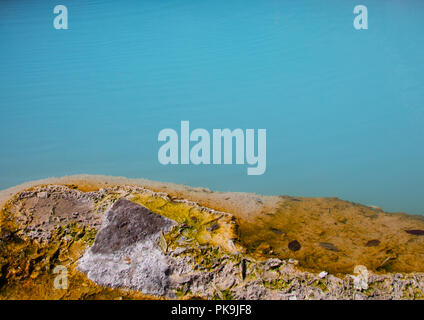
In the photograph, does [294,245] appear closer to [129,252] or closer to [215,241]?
[215,241]

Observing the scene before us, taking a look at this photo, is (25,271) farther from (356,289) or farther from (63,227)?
(356,289)

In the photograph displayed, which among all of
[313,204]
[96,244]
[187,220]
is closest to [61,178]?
[96,244]

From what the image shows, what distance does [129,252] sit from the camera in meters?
2.21

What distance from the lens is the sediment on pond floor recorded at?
206 cm

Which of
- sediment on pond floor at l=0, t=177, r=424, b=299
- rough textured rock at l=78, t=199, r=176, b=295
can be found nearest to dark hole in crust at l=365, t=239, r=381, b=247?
sediment on pond floor at l=0, t=177, r=424, b=299

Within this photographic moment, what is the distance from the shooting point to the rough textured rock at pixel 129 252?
2086mm

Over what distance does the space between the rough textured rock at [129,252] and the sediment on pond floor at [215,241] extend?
3 centimetres

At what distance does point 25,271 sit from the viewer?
2205 mm

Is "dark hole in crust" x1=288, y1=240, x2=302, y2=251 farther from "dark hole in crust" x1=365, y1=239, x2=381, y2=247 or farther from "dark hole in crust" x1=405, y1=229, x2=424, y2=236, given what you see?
"dark hole in crust" x1=405, y1=229, x2=424, y2=236

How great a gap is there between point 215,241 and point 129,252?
62 centimetres

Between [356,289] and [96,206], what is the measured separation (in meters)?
2.03

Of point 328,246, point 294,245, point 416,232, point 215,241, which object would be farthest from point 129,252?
point 416,232

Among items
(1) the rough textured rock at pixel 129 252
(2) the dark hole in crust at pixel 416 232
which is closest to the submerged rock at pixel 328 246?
(2) the dark hole in crust at pixel 416 232

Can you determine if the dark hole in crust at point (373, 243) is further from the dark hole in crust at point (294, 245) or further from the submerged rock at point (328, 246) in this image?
the dark hole in crust at point (294, 245)
